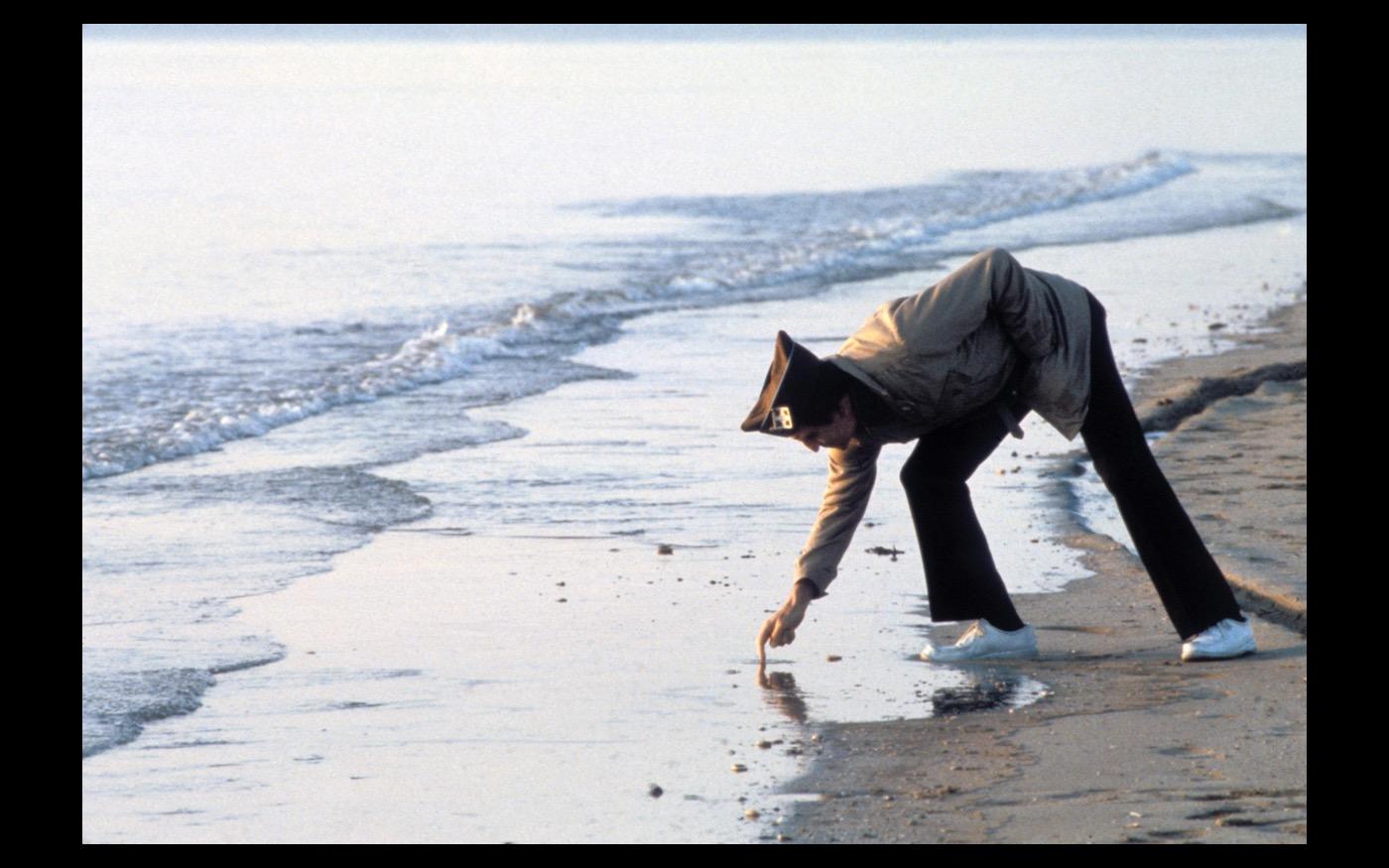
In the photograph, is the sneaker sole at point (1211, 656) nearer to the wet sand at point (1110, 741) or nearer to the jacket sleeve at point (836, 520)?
the wet sand at point (1110, 741)

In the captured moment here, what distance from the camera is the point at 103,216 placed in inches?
842

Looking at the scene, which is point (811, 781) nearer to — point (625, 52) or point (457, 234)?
point (457, 234)

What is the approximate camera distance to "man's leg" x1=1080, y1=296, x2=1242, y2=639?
516 cm

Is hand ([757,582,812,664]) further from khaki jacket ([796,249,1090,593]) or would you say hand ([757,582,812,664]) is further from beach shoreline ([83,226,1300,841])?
khaki jacket ([796,249,1090,593])

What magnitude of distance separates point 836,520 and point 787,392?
65cm

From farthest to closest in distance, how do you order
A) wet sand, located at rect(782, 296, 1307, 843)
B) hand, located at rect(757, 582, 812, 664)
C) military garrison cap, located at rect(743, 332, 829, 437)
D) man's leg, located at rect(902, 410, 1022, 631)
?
man's leg, located at rect(902, 410, 1022, 631) < hand, located at rect(757, 582, 812, 664) < military garrison cap, located at rect(743, 332, 829, 437) < wet sand, located at rect(782, 296, 1307, 843)

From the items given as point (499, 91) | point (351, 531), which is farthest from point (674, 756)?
point (499, 91)

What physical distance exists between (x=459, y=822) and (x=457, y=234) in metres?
15.9

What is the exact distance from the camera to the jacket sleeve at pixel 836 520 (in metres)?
5.18

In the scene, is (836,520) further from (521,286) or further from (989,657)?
(521,286)

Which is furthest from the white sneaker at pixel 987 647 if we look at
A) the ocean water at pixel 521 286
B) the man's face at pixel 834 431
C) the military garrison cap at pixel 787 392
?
the military garrison cap at pixel 787 392

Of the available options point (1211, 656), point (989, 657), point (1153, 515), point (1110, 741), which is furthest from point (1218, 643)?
point (1110, 741)

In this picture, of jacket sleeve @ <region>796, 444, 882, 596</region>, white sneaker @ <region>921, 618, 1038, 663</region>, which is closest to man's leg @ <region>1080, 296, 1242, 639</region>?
white sneaker @ <region>921, 618, 1038, 663</region>

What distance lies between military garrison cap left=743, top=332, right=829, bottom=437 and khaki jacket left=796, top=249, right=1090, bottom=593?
0.17m
